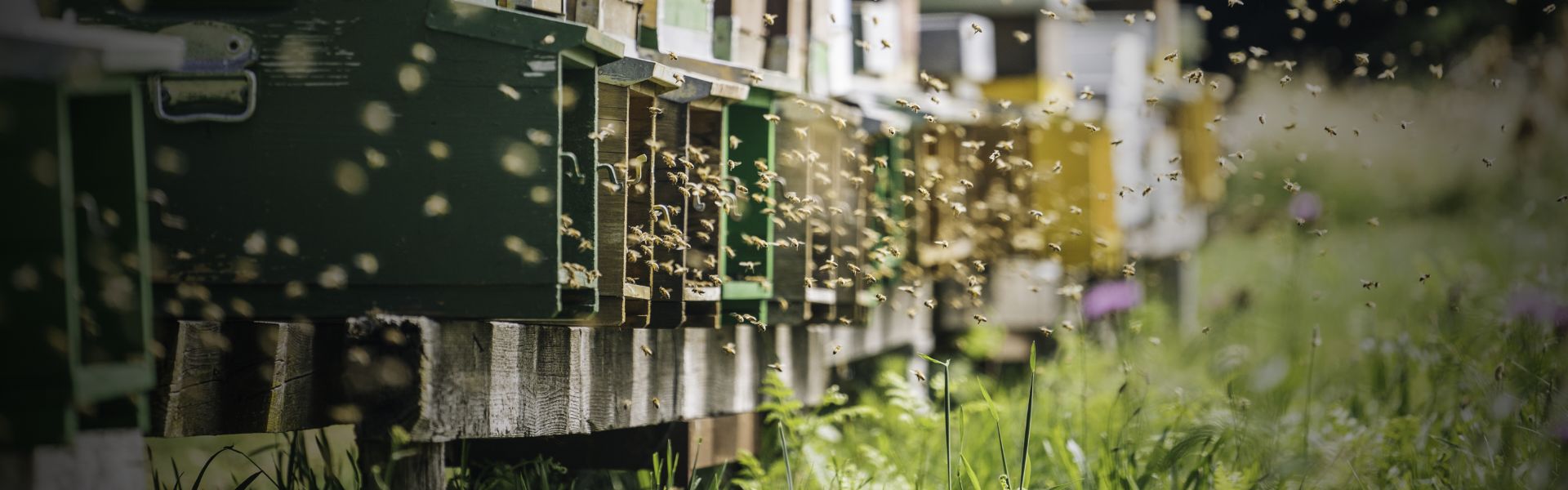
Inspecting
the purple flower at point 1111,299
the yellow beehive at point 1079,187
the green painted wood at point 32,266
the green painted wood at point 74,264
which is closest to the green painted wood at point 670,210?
the green painted wood at point 74,264

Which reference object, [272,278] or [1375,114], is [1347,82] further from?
[272,278]

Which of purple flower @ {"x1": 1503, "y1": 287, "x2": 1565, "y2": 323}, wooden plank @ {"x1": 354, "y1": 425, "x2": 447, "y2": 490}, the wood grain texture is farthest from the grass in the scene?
wooden plank @ {"x1": 354, "y1": 425, "x2": 447, "y2": 490}

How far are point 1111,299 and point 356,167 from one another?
530 centimetres

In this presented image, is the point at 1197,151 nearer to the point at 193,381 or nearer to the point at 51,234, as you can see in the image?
the point at 193,381

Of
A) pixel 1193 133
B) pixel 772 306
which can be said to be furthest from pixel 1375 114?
pixel 1193 133

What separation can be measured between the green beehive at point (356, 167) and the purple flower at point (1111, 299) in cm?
485

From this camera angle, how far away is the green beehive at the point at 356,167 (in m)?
3.28

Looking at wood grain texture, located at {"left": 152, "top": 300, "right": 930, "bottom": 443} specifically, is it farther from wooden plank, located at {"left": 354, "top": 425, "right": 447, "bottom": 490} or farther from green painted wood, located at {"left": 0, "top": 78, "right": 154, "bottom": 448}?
green painted wood, located at {"left": 0, "top": 78, "right": 154, "bottom": 448}

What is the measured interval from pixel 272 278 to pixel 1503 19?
13848 millimetres

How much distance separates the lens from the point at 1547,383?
4.14m

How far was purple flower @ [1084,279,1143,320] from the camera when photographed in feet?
25.1

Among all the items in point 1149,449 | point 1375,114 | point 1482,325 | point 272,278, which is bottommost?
point 1149,449

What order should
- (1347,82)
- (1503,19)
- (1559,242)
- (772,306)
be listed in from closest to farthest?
(772,306) → (1559,242) → (1503,19) → (1347,82)

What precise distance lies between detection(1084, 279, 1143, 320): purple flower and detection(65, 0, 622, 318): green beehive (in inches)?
191
